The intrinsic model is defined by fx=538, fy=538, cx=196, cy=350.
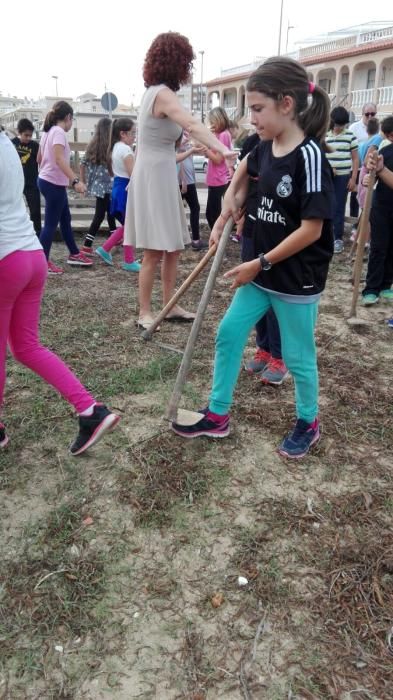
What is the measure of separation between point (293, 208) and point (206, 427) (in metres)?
1.16

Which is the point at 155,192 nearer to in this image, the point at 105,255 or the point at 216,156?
the point at 216,156

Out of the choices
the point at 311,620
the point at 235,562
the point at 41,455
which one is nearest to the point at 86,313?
the point at 41,455

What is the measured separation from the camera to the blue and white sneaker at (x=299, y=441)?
2.66 meters

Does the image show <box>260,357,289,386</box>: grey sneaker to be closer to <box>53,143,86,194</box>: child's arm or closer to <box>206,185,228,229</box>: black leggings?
<box>53,143,86,194</box>: child's arm

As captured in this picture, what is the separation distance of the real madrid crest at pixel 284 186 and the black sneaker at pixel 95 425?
4.11 ft

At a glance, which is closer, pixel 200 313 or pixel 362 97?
pixel 200 313

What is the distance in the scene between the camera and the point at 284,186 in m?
2.18

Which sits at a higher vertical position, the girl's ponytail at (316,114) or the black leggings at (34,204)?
the girl's ponytail at (316,114)

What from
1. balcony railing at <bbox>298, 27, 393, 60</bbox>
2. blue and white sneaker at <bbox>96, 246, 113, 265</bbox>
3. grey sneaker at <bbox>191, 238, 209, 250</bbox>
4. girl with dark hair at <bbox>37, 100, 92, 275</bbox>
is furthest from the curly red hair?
balcony railing at <bbox>298, 27, 393, 60</bbox>

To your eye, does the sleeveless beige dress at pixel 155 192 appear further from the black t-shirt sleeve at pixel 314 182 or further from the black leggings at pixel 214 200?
the black leggings at pixel 214 200

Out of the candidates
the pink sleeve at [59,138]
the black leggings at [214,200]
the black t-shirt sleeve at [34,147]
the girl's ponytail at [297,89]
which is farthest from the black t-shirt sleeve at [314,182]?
the black t-shirt sleeve at [34,147]

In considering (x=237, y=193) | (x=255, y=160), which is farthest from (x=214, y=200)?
(x=255, y=160)

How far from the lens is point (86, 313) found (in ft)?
15.3

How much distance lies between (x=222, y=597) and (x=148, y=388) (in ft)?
5.32
